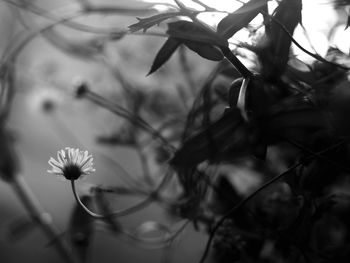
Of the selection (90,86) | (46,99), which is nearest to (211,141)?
(90,86)

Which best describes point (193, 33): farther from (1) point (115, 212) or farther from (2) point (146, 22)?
(1) point (115, 212)

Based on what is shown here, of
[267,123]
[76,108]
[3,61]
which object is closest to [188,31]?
[267,123]

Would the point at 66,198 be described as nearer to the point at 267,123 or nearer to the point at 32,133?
the point at 32,133

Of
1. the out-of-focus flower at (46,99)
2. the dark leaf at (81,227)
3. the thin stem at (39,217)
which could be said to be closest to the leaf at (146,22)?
the dark leaf at (81,227)

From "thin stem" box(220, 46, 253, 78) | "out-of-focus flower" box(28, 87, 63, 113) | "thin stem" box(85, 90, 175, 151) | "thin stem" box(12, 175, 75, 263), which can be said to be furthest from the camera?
"out-of-focus flower" box(28, 87, 63, 113)

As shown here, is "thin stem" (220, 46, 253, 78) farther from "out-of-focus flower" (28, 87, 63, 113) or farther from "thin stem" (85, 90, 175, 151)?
"out-of-focus flower" (28, 87, 63, 113)

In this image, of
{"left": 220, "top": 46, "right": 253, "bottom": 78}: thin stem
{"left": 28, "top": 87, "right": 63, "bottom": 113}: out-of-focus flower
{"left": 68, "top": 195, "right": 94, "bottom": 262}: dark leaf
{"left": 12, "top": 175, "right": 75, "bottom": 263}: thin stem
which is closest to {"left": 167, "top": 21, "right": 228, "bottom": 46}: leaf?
{"left": 220, "top": 46, "right": 253, "bottom": 78}: thin stem

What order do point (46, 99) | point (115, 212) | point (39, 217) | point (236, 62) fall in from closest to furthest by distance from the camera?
point (236, 62), point (115, 212), point (39, 217), point (46, 99)
